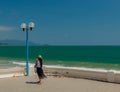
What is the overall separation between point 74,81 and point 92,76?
46.4 inches

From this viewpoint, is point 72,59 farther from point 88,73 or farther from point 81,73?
point 88,73

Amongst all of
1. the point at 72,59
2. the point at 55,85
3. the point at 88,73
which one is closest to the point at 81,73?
the point at 88,73

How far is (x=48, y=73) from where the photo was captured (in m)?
18.1

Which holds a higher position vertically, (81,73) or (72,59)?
(81,73)

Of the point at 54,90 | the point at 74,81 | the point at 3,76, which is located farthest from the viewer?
the point at 3,76

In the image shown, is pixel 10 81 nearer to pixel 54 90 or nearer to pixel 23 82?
pixel 23 82

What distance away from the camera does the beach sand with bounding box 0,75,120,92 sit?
42.7 feet

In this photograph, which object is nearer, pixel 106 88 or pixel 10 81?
pixel 106 88

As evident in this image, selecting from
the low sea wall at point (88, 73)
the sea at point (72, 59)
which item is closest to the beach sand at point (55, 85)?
the low sea wall at point (88, 73)

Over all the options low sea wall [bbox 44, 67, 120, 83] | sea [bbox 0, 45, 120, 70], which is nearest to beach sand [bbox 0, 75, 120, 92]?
low sea wall [bbox 44, 67, 120, 83]

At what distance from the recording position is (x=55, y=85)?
46.8 ft

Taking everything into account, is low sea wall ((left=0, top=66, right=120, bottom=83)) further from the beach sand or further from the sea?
the sea

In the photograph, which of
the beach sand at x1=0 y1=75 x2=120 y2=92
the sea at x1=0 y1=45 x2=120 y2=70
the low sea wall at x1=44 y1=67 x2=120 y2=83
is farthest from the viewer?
the sea at x1=0 y1=45 x2=120 y2=70

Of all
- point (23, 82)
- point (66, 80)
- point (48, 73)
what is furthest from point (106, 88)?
point (48, 73)
